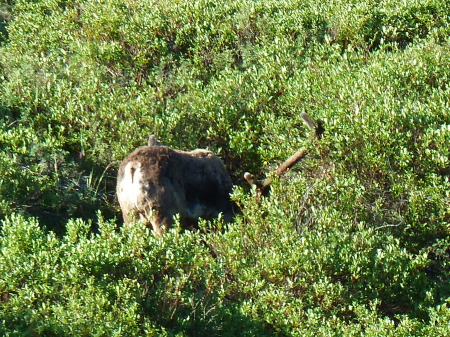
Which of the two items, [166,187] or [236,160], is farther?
[236,160]

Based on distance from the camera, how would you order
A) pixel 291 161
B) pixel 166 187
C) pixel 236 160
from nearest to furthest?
pixel 166 187, pixel 291 161, pixel 236 160

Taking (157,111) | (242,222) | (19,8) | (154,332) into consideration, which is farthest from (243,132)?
(19,8)

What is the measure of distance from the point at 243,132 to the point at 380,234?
3228 millimetres

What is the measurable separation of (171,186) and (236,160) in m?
2.98

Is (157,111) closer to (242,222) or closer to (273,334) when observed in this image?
(242,222)

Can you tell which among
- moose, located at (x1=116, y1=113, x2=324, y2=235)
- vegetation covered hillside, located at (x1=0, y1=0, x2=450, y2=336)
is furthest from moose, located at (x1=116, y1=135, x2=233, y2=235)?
vegetation covered hillside, located at (x1=0, y1=0, x2=450, y2=336)

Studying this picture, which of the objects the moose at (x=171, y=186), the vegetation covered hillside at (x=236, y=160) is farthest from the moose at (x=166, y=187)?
the vegetation covered hillside at (x=236, y=160)

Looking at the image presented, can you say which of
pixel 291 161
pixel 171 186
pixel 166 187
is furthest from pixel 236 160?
pixel 166 187

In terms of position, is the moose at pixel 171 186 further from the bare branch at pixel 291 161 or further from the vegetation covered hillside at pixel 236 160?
the vegetation covered hillside at pixel 236 160

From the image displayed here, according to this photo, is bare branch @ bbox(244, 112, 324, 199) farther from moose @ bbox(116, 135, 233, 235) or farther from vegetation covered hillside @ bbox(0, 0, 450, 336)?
moose @ bbox(116, 135, 233, 235)

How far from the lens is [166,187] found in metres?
9.83

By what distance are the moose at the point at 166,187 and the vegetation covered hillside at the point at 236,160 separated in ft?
1.47

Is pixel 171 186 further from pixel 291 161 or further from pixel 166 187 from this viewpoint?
pixel 291 161

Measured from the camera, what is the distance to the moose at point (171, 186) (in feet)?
31.8
